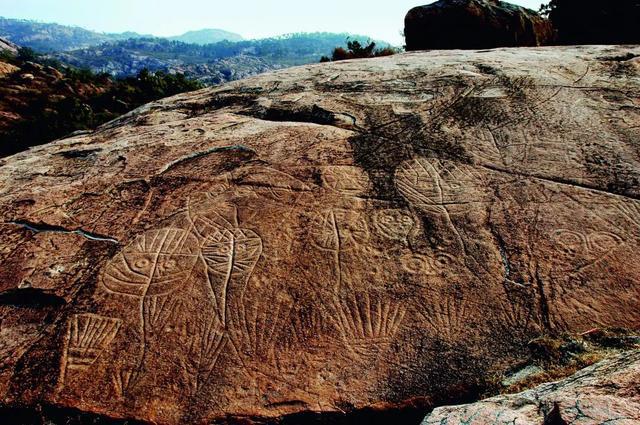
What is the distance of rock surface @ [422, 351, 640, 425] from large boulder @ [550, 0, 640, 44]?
43.8 ft

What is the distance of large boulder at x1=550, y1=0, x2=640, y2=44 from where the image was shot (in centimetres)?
1245

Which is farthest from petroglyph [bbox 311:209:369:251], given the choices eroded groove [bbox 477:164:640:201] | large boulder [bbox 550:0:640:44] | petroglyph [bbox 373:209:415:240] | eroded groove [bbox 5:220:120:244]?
large boulder [bbox 550:0:640:44]

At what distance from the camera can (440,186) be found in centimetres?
402

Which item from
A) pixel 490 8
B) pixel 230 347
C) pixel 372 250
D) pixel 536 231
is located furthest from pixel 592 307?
pixel 490 8

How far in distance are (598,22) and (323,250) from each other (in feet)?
46.5

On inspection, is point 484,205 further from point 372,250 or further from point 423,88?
point 423,88

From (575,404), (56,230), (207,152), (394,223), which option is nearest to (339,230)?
(394,223)

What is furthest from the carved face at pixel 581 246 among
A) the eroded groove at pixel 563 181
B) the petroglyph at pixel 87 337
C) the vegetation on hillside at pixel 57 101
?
the vegetation on hillside at pixel 57 101

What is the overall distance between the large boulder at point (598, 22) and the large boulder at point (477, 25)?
2423 millimetres

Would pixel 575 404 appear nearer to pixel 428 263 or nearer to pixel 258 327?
pixel 428 263

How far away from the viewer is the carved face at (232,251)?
3430 millimetres

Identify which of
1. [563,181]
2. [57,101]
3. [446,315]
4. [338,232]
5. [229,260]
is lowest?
[57,101]

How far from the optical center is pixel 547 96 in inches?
195

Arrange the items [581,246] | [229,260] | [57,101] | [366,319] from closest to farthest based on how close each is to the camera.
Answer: [366,319]
[581,246]
[229,260]
[57,101]
